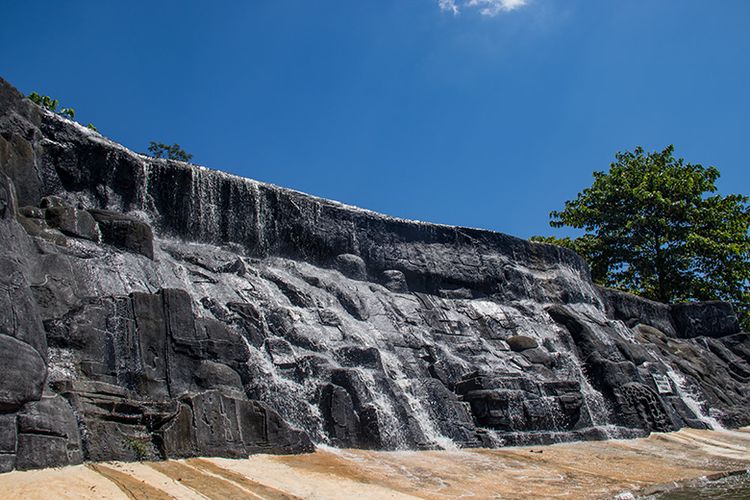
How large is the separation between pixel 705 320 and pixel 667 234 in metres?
7.92

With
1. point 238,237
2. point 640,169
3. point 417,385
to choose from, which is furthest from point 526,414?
point 640,169

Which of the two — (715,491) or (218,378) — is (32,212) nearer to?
(218,378)

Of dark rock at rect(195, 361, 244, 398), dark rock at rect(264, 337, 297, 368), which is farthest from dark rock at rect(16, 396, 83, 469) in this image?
dark rock at rect(264, 337, 297, 368)

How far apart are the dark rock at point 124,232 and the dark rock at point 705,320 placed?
2417 cm

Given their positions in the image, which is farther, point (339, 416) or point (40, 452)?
point (339, 416)

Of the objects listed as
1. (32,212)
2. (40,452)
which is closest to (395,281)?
(32,212)

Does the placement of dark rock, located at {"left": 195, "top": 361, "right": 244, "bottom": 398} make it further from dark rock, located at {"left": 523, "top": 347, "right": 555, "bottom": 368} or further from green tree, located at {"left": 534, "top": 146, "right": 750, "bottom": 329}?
green tree, located at {"left": 534, "top": 146, "right": 750, "bottom": 329}

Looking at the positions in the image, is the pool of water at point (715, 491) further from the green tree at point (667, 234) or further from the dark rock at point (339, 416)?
the green tree at point (667, 234)

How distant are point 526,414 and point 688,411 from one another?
27.0 ft

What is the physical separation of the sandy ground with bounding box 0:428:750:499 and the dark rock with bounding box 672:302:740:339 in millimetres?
14679

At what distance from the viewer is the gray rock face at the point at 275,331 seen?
10.9 metres

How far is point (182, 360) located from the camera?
1285cm

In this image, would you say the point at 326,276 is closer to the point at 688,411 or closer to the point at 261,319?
the point at 261,319

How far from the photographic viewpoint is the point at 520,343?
22.1 meters
